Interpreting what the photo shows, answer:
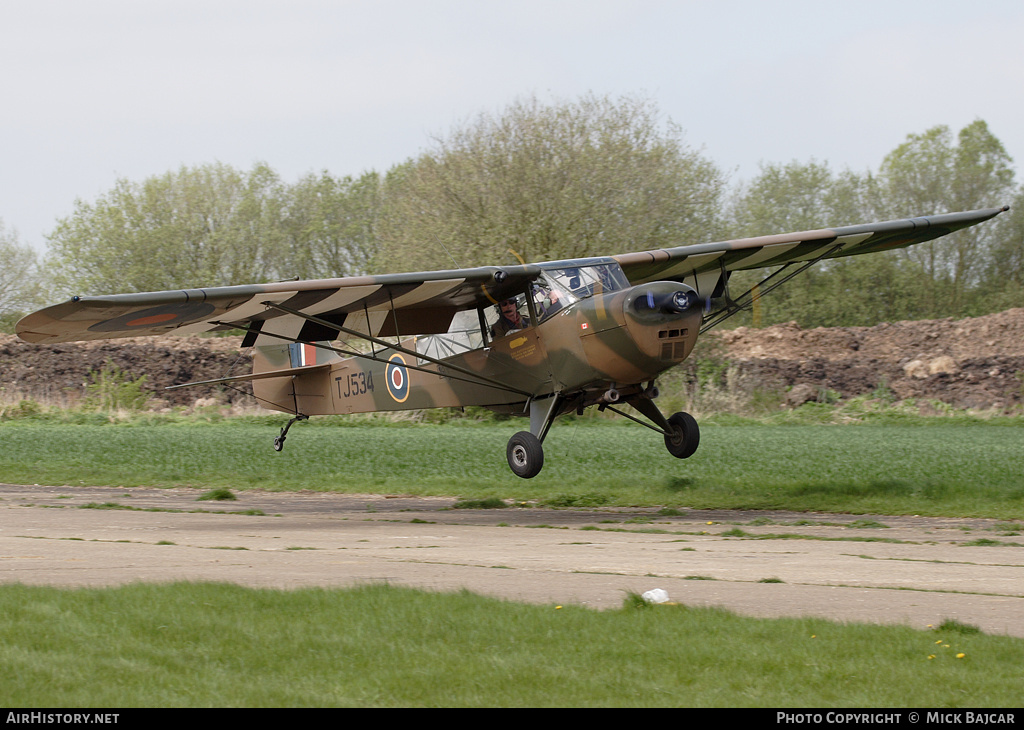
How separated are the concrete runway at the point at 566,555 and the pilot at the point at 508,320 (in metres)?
2.94

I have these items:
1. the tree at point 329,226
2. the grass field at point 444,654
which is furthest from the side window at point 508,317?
the tree at point 329,226

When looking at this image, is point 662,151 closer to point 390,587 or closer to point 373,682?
point 390,587

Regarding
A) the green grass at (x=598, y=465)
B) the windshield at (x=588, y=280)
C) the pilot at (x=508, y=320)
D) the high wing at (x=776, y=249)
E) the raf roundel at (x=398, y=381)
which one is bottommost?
the green grass at (x=598, y=465)

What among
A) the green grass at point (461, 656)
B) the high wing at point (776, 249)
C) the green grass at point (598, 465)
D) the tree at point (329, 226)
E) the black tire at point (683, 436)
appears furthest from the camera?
the tree at point (329, 226)

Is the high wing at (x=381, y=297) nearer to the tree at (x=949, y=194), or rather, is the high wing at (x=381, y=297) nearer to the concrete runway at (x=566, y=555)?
the concrete runway at (x=566, y=555)

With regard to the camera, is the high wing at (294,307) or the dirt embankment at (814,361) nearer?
the high wing at (294,307)

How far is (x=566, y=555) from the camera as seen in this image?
10.4m

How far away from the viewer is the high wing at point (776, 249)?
1734 cm

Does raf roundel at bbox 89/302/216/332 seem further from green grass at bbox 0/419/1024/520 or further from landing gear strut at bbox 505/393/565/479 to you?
green grass at bbox 0/419/1024/520

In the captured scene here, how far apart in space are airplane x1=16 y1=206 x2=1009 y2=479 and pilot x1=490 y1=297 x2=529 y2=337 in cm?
3

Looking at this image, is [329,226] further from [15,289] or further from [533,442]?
[533,442]

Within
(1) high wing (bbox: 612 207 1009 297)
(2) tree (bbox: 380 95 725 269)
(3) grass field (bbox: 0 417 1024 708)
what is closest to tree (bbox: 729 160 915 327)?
(2) tree (bbox: 380 95 725 269)

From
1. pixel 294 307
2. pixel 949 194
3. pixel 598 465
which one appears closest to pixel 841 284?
pixel 949 194

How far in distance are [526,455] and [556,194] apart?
2157 centimetres
